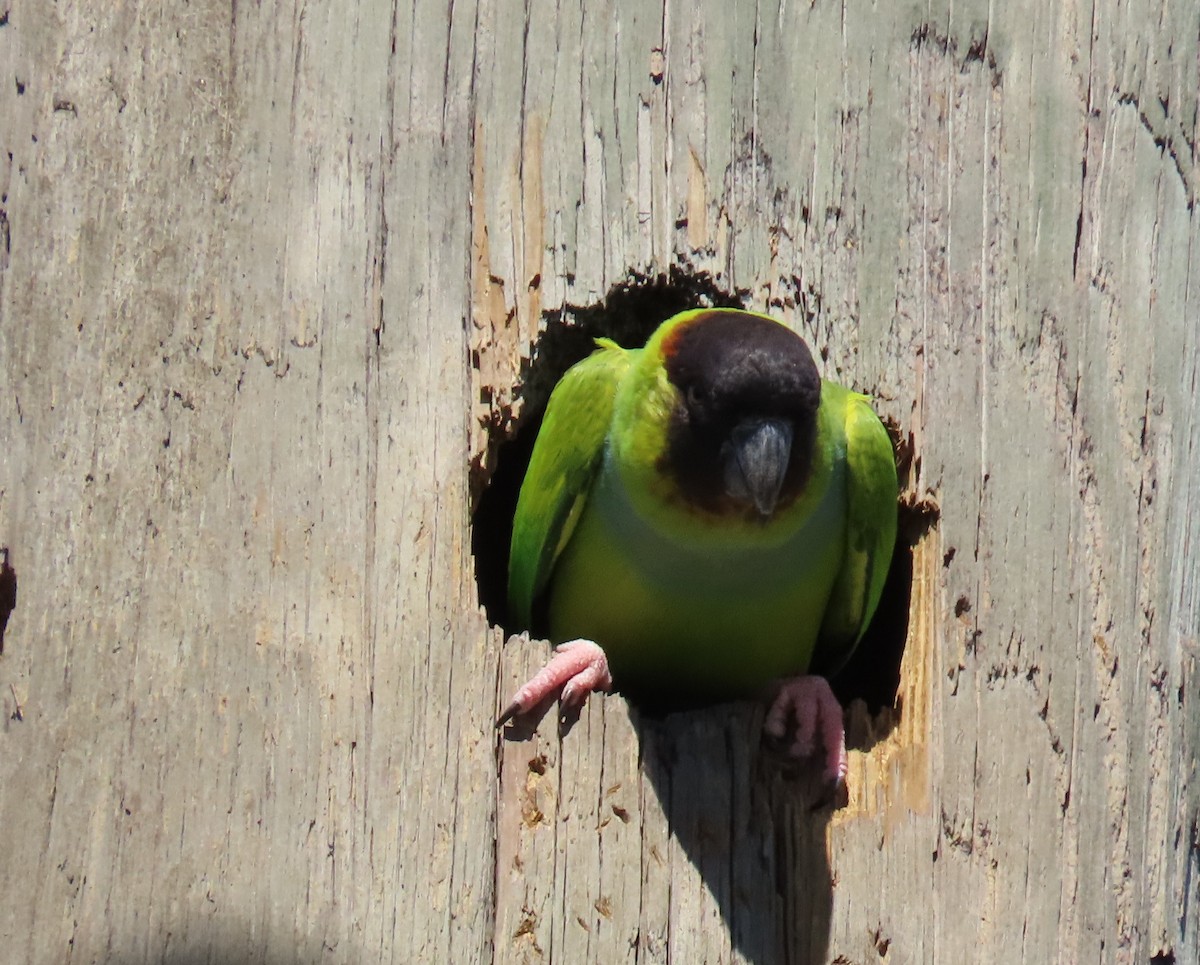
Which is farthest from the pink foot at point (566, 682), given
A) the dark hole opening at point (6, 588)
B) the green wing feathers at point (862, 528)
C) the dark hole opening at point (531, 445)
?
the dark hole opening at point (6, 588)

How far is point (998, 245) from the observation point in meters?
3.49

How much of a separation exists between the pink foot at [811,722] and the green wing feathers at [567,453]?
0.70 meters

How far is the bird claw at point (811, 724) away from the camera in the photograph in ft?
10.5

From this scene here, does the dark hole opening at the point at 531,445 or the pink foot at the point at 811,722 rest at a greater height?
the dark hole opening at the point at 531,445

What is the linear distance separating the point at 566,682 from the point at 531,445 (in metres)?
1.67

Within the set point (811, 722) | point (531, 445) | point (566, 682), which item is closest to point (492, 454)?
point (566, 682)

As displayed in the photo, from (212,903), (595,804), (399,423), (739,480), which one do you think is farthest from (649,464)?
(212,903)

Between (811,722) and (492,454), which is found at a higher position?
(492,454)

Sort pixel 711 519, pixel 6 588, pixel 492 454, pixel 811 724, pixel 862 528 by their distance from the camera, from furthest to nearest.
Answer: pixel 862 528 < pixel 711 519 < pixel 811 724 < pixel 492 454 < pixel 6 588

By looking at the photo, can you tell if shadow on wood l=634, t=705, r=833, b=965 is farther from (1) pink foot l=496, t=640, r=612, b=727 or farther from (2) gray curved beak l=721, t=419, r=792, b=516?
(2) gray curved beak l=721, t=419, r=792, b=516

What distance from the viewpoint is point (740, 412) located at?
335 centimetres

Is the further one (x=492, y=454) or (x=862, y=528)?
(x=862, y=528)

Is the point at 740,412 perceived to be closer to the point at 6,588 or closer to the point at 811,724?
the point at 811,724

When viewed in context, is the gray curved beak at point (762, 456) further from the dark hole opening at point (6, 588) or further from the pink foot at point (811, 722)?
the dark hole opening at point (6, 588)
